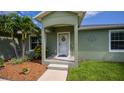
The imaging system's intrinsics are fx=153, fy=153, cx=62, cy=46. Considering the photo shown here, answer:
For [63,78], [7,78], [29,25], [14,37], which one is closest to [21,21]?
[29,25]

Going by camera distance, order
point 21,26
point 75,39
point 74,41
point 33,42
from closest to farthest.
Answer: point 75,39 → point 74,41 → point 21,26 → point 33,42

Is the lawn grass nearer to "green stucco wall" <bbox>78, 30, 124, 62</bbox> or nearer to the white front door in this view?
"green stucco wall" <bbox>78, 30, 124, 62</bbox>

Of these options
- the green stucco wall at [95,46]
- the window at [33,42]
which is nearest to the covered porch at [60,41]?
the green stucco wall at [95,46]

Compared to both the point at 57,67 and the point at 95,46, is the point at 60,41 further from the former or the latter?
the point at 57,67

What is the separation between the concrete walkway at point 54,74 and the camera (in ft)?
18.6

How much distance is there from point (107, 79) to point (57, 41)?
4.15 meters

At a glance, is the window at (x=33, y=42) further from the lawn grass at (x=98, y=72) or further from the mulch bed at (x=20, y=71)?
the lawn grass at (x=98, y=72)

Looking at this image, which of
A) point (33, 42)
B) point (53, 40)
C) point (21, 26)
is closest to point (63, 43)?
point (53, 40)

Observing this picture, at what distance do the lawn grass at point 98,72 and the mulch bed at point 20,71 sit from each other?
1234mm

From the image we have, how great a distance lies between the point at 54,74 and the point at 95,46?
325 centimetres

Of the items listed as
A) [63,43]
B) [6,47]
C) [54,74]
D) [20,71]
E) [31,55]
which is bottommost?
[54,74]

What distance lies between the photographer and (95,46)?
825 centimetres

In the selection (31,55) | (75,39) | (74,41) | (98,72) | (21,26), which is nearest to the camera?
(98,72)
